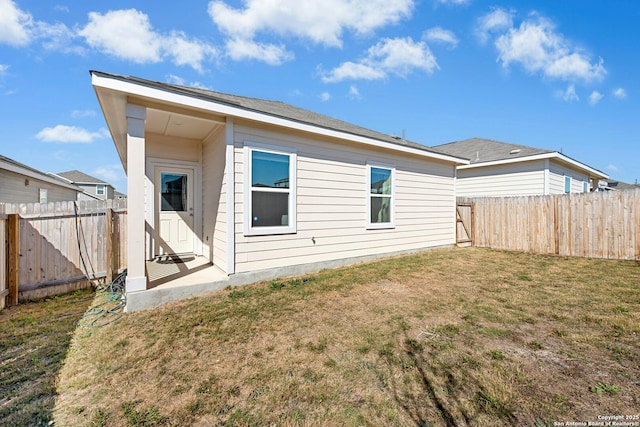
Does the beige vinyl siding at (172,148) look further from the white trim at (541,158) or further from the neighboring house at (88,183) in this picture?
the neighboring house at (88,183)

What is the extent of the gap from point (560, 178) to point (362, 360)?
44.3 feet

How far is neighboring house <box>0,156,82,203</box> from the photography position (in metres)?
9.23

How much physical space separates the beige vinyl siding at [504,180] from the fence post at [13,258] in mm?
14430

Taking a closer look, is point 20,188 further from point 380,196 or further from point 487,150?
point 487,150

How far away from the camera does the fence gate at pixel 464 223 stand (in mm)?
9617

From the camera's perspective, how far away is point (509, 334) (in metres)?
3.00

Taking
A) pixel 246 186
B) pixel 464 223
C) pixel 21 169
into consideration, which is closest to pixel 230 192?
pixel 246 186

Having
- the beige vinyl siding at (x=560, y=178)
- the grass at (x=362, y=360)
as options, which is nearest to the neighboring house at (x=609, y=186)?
the beige vinyl siding at (x=560, y=178)

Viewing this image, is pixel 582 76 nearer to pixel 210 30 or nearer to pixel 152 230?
pixel 210 30

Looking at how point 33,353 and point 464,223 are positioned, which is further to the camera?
point 464,223

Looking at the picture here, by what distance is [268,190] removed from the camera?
5.14 metres

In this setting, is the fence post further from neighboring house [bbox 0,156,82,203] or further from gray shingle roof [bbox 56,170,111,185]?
gray shingle roof [bbox 56,170,111,185]

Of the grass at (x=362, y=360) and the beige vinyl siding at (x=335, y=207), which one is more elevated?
the beige vinyl siding at (x=335, y=207)

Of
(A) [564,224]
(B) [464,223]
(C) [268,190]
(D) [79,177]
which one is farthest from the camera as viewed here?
(D) [79,177]
